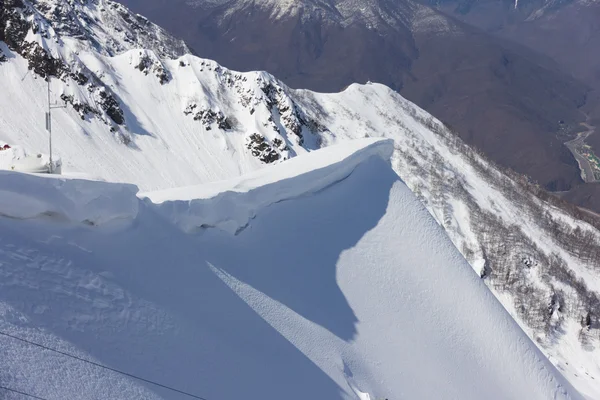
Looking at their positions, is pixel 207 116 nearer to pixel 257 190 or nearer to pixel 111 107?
pixel 111 107

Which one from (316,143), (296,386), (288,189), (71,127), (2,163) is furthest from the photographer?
(316,143)

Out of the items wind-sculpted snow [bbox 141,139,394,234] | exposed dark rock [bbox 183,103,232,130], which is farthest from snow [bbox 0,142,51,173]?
exposed dark rock [bbox 183,103,232,130]

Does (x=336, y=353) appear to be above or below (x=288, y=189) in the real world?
below

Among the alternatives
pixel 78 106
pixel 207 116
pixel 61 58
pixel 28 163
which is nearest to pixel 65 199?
pixel 28 163

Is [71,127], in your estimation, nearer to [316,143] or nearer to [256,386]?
[316,143]

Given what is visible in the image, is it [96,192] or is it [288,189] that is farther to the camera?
[288,189]

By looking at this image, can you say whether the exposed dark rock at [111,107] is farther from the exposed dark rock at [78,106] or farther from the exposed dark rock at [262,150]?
the exposed dark rock at [262,150]

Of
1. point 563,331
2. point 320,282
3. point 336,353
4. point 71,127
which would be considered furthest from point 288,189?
point 563,331
